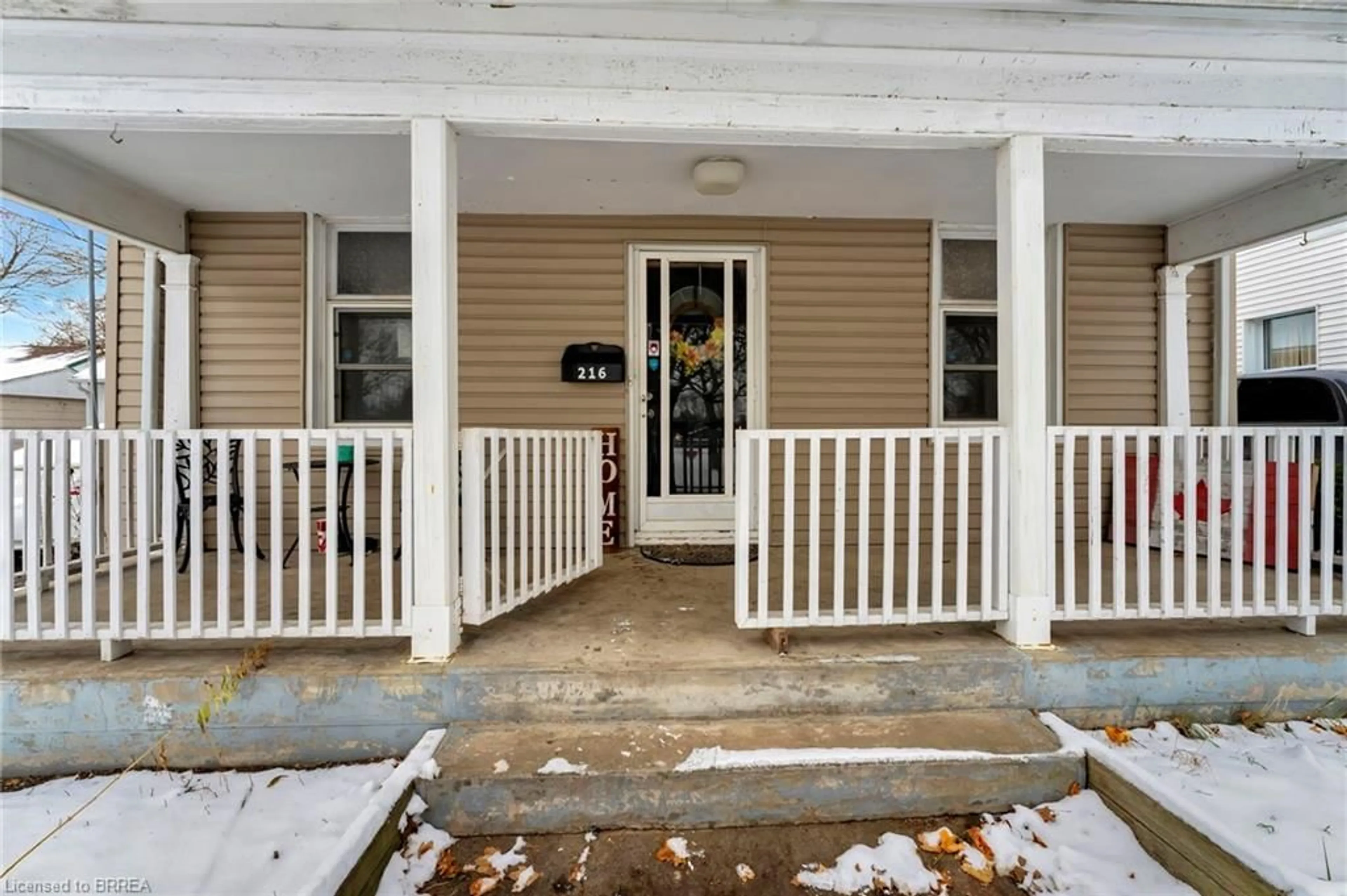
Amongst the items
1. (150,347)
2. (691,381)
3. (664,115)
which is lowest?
(691,381)

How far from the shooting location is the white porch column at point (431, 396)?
238 cm

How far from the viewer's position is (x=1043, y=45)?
241 centimetres

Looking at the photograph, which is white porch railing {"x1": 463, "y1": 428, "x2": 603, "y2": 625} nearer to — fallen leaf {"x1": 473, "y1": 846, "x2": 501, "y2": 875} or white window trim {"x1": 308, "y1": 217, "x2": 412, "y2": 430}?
fallen leaf {"x1": 473, "y1": 846, "x2": 501, "y2": 875}

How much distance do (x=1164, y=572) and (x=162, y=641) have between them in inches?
163

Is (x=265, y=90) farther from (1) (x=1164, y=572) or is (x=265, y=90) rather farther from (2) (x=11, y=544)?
(1) (x=1164, y=572)

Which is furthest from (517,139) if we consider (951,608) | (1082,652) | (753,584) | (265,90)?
(1082,652)

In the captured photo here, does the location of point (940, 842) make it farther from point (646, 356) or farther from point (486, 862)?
point (646, 356)

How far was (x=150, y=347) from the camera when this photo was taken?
4.10m

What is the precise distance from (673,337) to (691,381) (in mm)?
327

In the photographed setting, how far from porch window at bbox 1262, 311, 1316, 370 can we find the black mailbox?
30.7 ft

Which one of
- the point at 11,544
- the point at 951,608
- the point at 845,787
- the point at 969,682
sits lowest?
the point at 845,787

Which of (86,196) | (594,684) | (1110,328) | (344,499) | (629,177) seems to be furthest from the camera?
(1110,328)

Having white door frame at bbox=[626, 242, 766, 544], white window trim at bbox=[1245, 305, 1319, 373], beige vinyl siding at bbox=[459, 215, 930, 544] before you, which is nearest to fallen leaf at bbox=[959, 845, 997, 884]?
white door frame at bbox=[626, 242, 766, 544]

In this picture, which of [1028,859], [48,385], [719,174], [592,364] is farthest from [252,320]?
[48,385]
